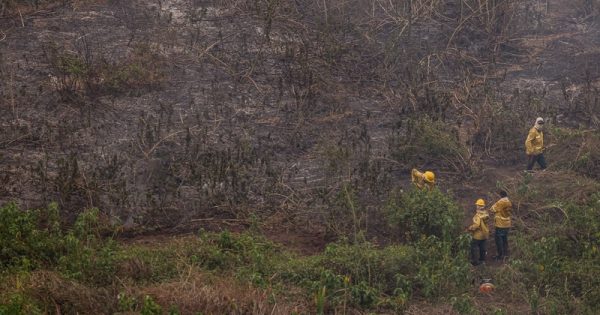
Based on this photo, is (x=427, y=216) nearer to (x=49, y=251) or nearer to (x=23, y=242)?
(x=49, y=251)

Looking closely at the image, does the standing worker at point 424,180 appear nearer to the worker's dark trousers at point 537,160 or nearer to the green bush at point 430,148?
the green bush at point 430,148

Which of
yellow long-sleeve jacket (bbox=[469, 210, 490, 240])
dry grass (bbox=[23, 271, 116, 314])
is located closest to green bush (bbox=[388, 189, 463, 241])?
yellow long-sleeve jacket (bbox=[469, 210, 490, 240])

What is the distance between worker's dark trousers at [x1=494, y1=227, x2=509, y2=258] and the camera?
9.33 metres

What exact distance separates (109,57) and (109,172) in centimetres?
288

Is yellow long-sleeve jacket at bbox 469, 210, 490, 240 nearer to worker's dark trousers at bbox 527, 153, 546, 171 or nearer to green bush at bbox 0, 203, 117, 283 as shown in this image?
worker's dark trousers at bbox 527, 153, 546, 171

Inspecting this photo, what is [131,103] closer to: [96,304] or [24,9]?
[24,9]

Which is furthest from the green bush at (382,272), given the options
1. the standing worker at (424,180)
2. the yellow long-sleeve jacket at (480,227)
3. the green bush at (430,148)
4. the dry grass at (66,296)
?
the green bush at (430,148)

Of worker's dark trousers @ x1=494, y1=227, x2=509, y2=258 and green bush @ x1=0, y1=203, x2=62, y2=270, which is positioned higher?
green bush @ x1=0, y1=203, x2=62, y2=270

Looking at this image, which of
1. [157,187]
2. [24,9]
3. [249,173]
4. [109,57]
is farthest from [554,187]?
[24,9]

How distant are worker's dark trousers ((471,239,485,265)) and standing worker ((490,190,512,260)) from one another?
0.21 meters

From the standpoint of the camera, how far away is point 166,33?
42.1 feet

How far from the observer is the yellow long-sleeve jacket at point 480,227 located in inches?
360

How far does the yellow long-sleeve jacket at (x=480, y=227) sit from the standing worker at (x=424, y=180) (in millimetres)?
740

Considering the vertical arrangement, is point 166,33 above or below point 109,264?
Result: above
